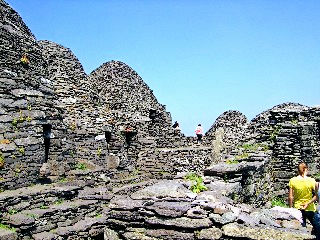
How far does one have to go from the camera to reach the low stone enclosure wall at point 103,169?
521cm

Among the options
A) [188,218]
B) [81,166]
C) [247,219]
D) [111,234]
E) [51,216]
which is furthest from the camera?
[81,166]

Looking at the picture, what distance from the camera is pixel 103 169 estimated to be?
16.2m

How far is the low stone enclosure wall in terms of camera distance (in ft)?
17.1

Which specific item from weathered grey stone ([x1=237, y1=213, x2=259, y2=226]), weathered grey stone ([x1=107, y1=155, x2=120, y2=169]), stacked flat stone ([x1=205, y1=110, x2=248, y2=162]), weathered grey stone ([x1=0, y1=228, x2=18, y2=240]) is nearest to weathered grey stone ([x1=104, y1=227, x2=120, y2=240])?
weathered grey stone ([x1=237, y1=213, x2=259, y2=226])

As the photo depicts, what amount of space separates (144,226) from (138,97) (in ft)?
98.9

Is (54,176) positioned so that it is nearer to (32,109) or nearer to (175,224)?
(32,109)

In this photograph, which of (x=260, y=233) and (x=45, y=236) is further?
(x=45, y=236)

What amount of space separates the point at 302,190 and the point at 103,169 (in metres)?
11.0

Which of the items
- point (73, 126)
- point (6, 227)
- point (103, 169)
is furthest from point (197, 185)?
point (73, 126)

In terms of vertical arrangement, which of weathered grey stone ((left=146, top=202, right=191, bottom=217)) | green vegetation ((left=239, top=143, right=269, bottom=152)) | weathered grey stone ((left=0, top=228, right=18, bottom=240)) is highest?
green vegetation ((left=239, top=143, right=269, bottom=152))

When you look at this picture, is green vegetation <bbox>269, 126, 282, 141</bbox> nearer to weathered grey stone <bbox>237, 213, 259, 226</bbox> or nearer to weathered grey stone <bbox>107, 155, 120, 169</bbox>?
weathered grey stone <bbox>237, 213, 259, 226</bbox>

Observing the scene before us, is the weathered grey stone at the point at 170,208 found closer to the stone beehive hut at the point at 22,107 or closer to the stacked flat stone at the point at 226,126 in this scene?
the stone beehive hut at the point at 22,107

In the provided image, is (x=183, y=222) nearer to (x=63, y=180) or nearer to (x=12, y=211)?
(x=12, y=211)

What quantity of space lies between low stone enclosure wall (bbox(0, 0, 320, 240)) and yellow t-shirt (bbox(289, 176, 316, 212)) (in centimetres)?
87
